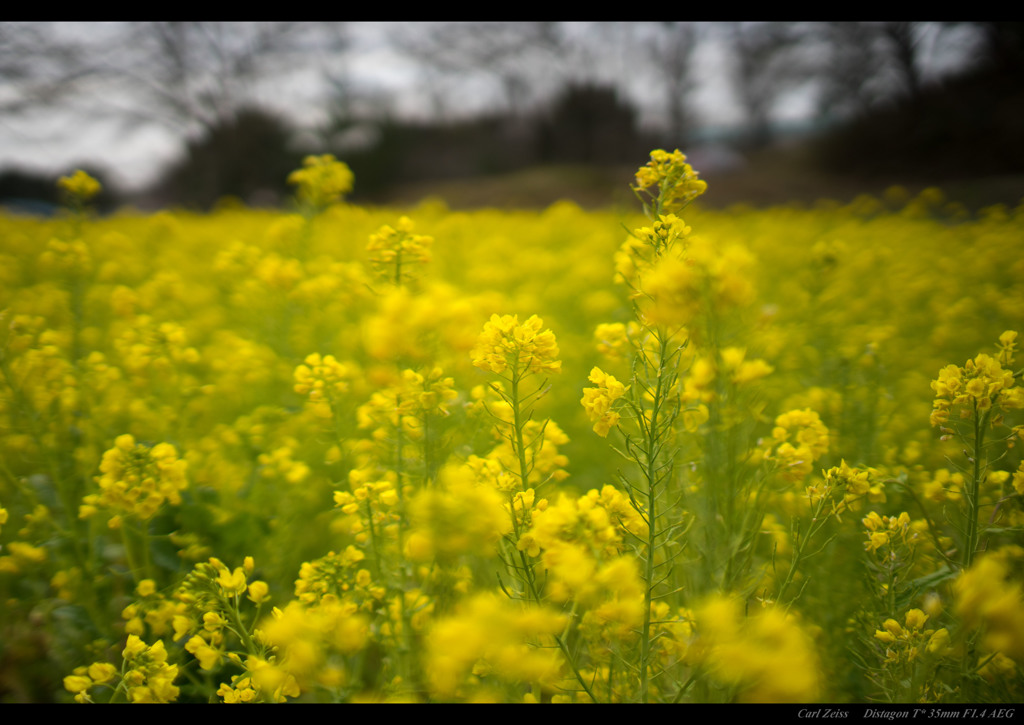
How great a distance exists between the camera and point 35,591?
5.89 ft

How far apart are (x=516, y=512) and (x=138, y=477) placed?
3.44 feet

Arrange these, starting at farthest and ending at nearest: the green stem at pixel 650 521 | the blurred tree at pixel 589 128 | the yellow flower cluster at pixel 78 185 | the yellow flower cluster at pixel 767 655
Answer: the blurred tree at pixel 589 128 < the yellow flower cluster at pixel 78 185 < the green stem at pixel 650 521 < the yellow flower cluster at pixel 767 655

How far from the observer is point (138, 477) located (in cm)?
142

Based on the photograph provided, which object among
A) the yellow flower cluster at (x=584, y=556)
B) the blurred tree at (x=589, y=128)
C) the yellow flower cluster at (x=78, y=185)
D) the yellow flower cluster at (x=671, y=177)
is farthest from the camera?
the blurred tree at (x=589, y=128)

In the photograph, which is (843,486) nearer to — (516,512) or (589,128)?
(516,512)

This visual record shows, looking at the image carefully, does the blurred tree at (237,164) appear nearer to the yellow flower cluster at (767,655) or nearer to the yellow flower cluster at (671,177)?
the yellow flower cluster at (671,177)

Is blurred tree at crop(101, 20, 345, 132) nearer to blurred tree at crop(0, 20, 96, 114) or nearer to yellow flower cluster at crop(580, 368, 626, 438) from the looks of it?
blurred tree at crop(0, 20, 96, 114)

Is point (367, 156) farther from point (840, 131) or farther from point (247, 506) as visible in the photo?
point (247, 506)

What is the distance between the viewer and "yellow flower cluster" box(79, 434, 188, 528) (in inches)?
54.6

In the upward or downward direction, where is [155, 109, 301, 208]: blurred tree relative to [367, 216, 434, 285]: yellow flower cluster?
upward

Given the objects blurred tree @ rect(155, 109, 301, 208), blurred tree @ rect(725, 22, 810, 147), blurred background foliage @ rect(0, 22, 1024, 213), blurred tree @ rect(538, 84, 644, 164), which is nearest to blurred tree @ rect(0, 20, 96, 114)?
blurred background foliage @ rect(0, 22, 1024, 213)

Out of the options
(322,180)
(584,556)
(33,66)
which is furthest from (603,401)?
(33,66)

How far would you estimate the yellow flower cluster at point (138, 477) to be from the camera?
1.39m

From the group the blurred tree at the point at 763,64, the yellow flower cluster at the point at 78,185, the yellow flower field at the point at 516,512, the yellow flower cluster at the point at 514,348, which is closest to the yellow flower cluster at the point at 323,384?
the yellow flower field at the point at 516,512
